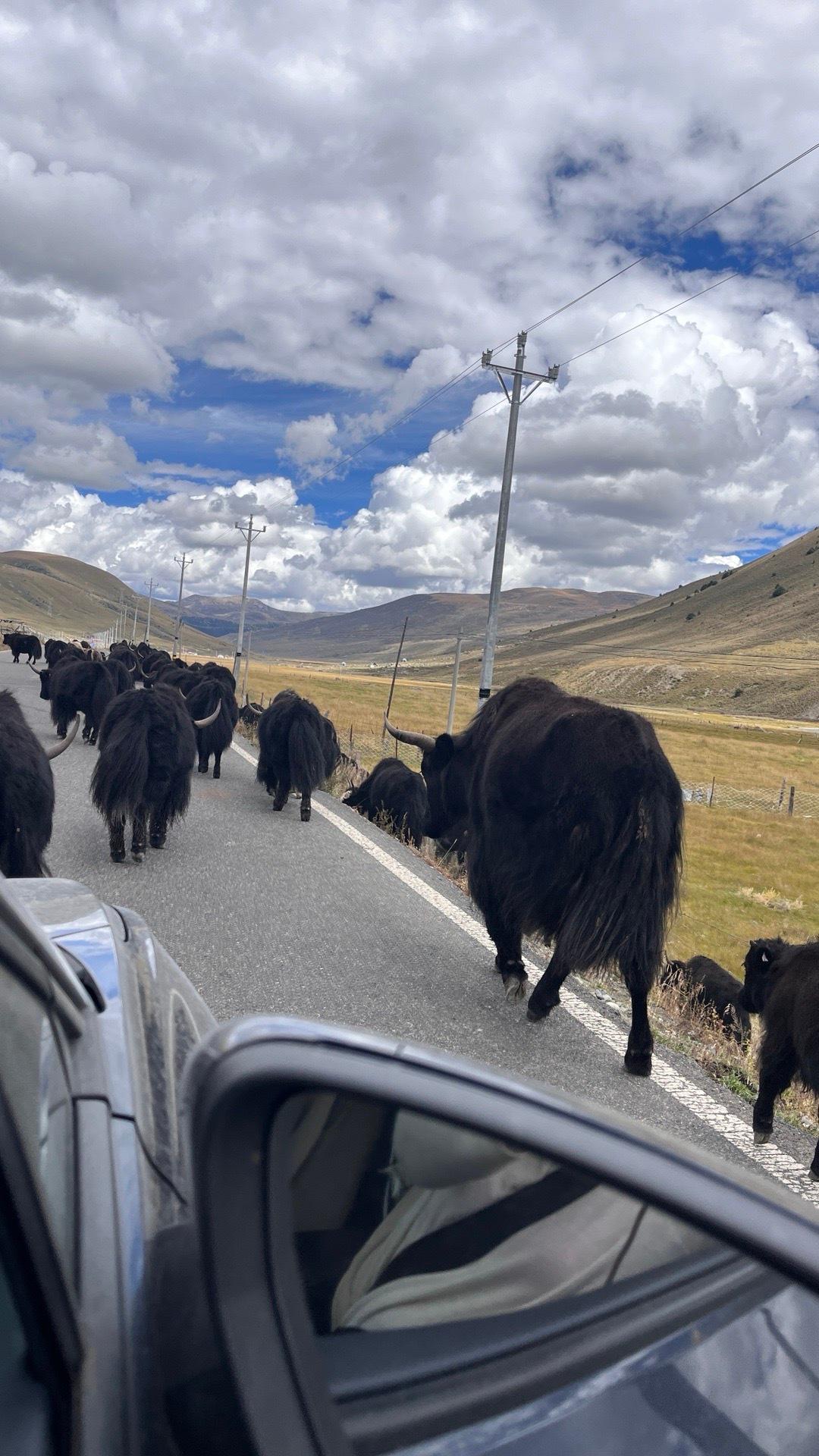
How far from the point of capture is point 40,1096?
1.09 m

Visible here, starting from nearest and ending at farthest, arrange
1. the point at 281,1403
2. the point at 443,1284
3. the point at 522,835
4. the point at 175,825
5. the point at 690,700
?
the point at 281,1403
the point at 443,1284
the point at 522,835
the point at 175,825
the point at 690,700

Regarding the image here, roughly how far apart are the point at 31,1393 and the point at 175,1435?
0.15 m

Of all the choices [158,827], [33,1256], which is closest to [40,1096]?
[33,1256]

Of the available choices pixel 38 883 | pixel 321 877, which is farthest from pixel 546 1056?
Answer: pixel 321 877

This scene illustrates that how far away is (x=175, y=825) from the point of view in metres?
9.08

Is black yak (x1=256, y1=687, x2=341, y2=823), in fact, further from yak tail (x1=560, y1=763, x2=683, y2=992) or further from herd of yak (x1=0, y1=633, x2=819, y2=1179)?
yak tail (x1=560, y1=763, x2=683, y2=992)

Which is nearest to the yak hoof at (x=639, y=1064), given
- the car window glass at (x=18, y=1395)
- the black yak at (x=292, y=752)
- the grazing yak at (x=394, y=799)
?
the car window glass at (x=18, y=1395)

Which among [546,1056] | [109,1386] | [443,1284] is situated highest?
[443,1284]

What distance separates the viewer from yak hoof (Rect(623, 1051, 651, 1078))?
4.16 meters

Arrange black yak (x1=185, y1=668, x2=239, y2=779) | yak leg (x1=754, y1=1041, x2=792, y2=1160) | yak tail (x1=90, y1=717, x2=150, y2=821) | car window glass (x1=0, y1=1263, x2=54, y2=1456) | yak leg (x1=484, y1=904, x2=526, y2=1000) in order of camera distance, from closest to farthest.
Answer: car window glass (x1=0, y1=1263, x2=54, y2=1456)
yak leg (x1=754, y1=1041, x2=792, y2=1160)
yak leg (x1=484, y1=904, x2=526, y2=1000)
yak tail (x1=90, y1=717, x2=150, y2=821)
black yak (x1=185, y1=668, x2=239, y2=779)

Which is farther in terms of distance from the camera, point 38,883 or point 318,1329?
point 38,883

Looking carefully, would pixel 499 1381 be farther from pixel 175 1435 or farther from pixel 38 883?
pixel 38 883

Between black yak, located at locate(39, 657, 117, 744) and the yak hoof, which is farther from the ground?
black yak, located at locate(39, 657, 117, 744)

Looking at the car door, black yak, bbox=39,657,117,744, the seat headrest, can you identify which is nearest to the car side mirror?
the seat headrest
